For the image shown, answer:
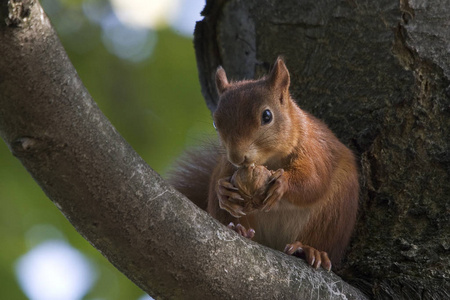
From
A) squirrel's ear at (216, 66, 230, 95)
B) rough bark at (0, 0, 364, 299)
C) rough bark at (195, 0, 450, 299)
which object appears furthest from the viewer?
squirrel's ear at (216, 66, 230, 95)

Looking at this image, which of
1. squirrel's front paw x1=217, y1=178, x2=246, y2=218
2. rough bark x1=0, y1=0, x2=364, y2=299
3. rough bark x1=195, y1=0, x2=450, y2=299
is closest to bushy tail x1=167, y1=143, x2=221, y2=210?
rough bark x1=195, y1=0, x2=450, y2=299

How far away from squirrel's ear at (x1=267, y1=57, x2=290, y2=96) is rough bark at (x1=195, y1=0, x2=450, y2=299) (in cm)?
25

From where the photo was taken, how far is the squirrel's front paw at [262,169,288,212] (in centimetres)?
206

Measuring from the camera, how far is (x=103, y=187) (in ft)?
4.25

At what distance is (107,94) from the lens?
9.62ft

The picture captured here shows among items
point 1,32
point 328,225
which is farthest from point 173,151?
point 1,32

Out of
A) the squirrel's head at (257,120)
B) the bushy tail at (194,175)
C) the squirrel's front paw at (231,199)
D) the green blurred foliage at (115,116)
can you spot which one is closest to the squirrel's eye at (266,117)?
the squirrel's head at (257,120)

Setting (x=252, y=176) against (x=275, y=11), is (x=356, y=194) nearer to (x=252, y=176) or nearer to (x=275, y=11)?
(x=252, y=176)

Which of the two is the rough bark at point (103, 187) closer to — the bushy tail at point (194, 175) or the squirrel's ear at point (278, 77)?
the squirrel's ear at point (278, 77)

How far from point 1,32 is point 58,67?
118 mm

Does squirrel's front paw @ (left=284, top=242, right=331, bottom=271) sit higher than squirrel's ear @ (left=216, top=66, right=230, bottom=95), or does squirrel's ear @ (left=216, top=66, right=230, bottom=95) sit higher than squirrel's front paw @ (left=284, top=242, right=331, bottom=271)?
squirrel's ear @ (left=216, top=66, right=230, bottom=95)

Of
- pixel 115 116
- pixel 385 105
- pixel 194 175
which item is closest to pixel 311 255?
pixel 385 105

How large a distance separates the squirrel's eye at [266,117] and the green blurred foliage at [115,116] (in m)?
0.77

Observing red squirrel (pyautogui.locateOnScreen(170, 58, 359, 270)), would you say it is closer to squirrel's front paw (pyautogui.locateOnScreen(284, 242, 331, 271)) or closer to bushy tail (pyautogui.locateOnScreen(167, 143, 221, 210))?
squirrel's front paw (pyautogui.locateOnScreen(284, 242, 331, 271))
